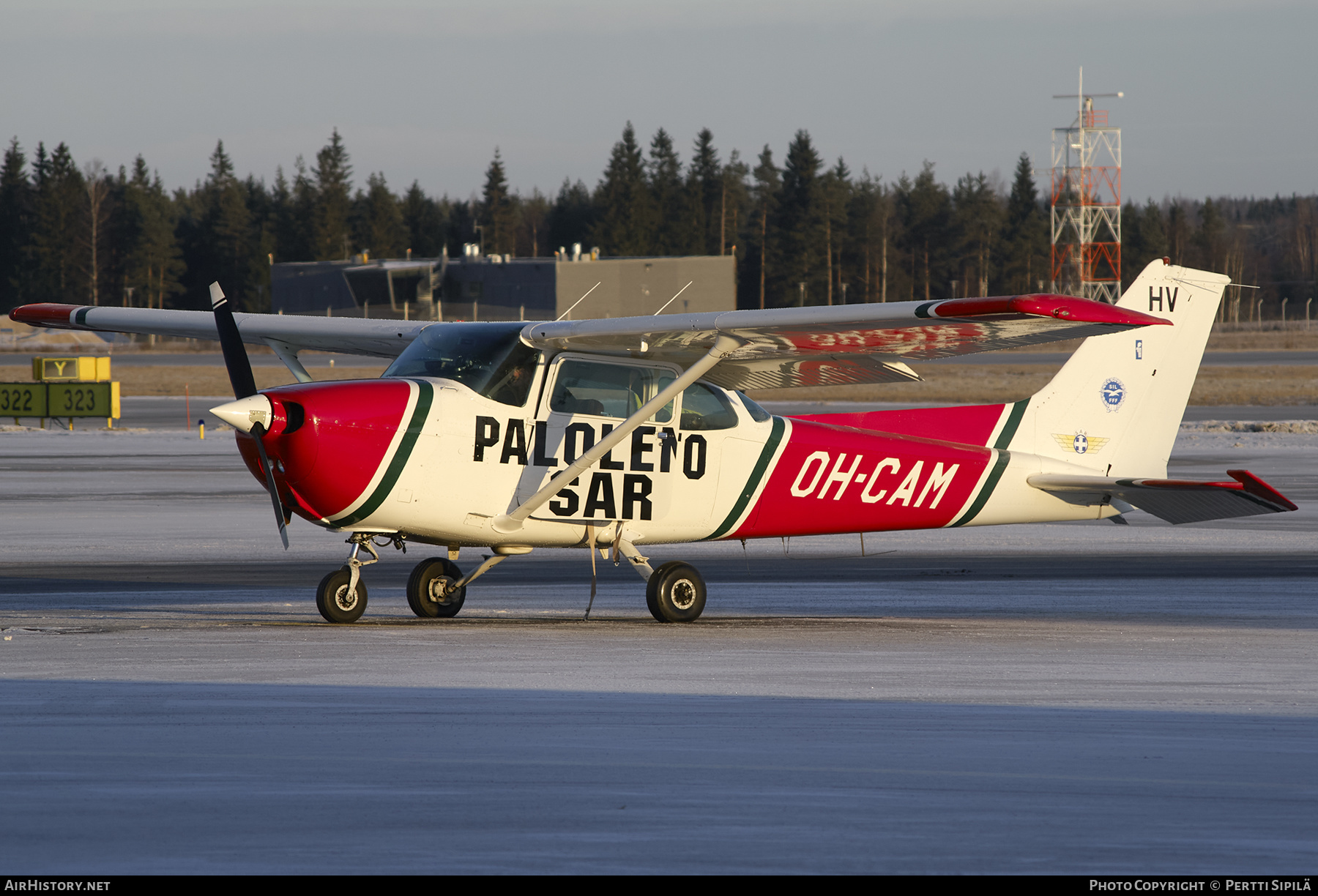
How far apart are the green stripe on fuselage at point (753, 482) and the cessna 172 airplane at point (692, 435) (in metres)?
0.02

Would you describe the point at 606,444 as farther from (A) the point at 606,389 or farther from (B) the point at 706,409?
(B) the point at 706,409

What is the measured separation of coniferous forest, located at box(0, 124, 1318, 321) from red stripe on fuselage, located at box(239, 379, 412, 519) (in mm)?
101431

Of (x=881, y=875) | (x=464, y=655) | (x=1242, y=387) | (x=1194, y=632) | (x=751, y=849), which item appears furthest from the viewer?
(x=1242, y=387)

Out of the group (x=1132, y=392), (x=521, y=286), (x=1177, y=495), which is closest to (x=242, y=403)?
(x=1177, y=495)

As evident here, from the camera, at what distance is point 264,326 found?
12.8m

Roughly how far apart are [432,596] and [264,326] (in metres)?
3.52

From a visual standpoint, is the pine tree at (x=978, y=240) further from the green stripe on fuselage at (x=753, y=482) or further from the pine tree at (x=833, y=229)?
the green stripe on fuselage at (x=753, y=482)

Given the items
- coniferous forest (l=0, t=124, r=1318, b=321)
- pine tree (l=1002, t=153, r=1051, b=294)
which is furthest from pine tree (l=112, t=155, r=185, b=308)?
pine tree (l=1002, t=153, r=1051, b=294)

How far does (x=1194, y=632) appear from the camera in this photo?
9891 mm

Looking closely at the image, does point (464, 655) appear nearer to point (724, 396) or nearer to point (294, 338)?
point (724, 396)

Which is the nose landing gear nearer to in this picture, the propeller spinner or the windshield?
the propeller spinner

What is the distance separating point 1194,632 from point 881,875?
632 cm

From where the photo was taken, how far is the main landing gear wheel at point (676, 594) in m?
10.6

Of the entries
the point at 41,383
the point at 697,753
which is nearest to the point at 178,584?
the point at 697,753
